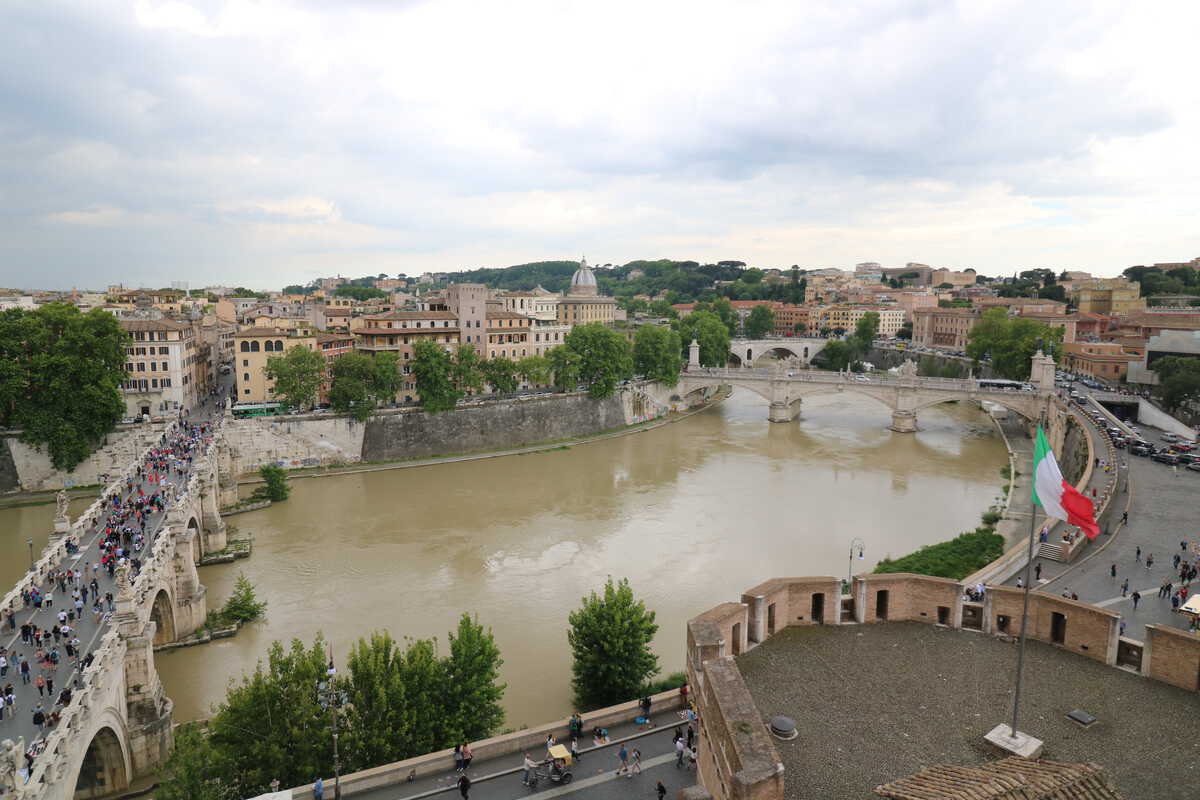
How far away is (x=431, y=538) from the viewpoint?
20984 mm

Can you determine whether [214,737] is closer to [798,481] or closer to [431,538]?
[431,538]

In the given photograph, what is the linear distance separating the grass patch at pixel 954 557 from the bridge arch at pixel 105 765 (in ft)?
47.3

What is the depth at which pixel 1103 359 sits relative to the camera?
41219 millimetres

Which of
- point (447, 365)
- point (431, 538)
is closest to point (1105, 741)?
point (431, 538)

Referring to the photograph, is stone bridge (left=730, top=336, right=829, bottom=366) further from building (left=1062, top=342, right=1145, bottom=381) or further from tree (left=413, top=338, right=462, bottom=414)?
tree (left=413, top=338, right=462, bottom=414)

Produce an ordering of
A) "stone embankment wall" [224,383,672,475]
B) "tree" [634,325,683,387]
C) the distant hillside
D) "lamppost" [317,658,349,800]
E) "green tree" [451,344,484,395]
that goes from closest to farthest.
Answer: "lamppost" [317,658,349,800] < "stone embankment wall" [224,383,672,475] < "green tree" [451,344,484,395] < "tree" [634,325,683,387] < the distant hillside

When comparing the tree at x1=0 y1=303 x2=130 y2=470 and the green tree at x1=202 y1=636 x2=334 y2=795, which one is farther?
the tree at x1=0 y1=303 x2=130 y2=470

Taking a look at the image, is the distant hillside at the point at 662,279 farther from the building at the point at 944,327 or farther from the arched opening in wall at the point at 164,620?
the arched opening in wall at the point at 164,620

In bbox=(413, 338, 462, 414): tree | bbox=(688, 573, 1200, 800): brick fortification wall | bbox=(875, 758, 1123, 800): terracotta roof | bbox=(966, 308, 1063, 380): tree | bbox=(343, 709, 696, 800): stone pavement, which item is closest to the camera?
bbox=(875, 758, 1123, 800): terracotta roof

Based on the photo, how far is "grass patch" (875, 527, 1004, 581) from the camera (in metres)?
16.6

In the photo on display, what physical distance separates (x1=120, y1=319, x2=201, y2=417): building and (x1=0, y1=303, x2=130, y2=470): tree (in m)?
4.24

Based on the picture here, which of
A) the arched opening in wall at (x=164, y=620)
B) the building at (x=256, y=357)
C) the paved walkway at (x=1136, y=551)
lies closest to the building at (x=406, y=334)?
the building at (x=256, y=357)

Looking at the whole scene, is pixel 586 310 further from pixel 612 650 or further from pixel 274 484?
pixel 612 650

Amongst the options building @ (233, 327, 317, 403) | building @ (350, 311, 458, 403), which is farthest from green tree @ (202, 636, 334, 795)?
building @ (350, 311, 458, 403)
